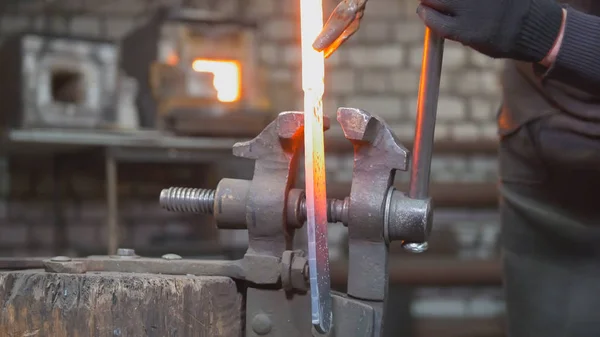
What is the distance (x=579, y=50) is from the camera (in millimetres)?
821

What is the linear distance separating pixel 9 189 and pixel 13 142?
1.91ft

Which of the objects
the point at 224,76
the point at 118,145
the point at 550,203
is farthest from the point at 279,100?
the point at 550,203

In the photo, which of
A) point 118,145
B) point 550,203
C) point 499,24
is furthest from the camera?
point 118,145

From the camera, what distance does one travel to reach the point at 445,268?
2.83 m

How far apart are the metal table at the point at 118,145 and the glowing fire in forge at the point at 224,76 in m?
0.18

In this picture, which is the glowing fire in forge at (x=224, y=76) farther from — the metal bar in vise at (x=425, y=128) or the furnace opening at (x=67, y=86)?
the metal bar in vise at (x=425, y=128)

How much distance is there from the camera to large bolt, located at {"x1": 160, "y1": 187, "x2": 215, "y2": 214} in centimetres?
72

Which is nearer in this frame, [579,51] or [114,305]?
[114,305]

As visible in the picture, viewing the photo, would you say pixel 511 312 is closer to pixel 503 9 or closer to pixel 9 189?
pixel 503 9

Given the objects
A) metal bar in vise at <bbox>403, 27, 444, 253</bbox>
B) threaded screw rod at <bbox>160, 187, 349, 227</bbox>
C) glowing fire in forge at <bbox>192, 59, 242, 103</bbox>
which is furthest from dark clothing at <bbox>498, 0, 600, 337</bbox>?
glowing fire in forge at <bbox>192, 59, 242, 103</bbox>

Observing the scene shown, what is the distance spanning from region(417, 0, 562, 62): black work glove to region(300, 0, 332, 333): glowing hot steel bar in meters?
0.17

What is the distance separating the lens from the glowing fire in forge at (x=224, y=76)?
8.39 feet

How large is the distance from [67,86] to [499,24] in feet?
7.33

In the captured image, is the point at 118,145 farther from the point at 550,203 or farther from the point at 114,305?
the point at 114,305
